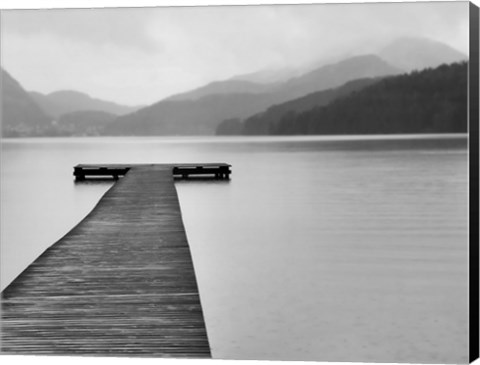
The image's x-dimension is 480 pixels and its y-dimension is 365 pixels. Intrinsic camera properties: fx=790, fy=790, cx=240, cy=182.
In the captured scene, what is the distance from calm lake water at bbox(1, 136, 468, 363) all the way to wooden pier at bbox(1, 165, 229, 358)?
2.26 ft

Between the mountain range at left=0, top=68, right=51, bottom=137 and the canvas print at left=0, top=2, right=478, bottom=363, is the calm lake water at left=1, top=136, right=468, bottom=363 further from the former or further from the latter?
the mountain range at left=0, top=68, right=51, bottom=137

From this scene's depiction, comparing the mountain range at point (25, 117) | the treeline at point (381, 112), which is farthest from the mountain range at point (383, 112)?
the mountain range at point (25, 117)

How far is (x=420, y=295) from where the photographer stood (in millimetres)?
6254

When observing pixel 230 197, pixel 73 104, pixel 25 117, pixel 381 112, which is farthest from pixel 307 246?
pixel 230 197

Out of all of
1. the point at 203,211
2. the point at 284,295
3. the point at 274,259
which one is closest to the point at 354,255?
the point at 274,259

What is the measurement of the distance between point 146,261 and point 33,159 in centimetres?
936

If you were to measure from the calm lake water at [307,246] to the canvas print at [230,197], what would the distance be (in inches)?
Result: 1.3

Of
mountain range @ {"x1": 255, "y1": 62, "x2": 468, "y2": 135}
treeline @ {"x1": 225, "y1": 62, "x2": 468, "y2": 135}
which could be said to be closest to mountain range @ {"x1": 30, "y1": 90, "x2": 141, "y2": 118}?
treeline @ {"x1": 225, "y1": 62, "x2": 468, "y2": 135}

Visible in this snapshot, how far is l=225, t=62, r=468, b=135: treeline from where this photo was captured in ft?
29.3

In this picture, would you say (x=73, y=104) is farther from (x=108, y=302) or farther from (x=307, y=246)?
(x=108, y=302)

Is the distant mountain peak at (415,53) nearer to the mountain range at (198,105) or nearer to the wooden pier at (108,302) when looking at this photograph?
the mountain range at (198,105)

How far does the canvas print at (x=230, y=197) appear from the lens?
4.06 metres

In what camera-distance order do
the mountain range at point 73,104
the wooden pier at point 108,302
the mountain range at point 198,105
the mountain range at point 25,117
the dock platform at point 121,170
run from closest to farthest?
the wooden pier at point 108,302, the mountain range at point 25,117, the mountain range at point 198,105, the mountain range at point 73,104, the dock platform at point 121,170

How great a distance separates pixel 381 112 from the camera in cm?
1095
